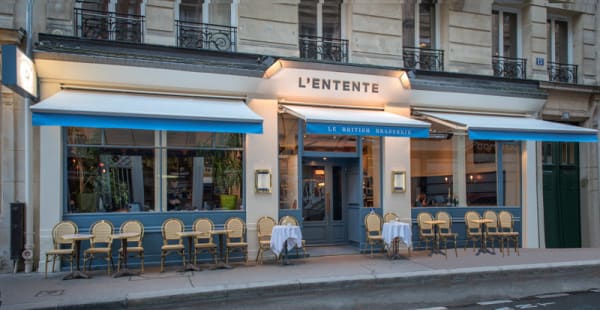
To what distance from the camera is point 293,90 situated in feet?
32.6

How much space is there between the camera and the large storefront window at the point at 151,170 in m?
8.87

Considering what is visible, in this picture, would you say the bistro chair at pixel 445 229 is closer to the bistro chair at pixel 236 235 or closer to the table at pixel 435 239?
the table at pixel 435 239

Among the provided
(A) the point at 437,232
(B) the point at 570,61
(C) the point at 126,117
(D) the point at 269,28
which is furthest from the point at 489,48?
(C) the point at 126,117

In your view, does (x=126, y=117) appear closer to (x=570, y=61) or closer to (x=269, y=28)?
(x=269, y=28)

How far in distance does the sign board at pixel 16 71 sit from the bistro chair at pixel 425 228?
7.87m

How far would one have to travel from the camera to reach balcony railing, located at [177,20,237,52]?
9.66 metres

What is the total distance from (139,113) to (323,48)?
4.48 meters

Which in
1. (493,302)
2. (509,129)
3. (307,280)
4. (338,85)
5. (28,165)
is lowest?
(493,302)

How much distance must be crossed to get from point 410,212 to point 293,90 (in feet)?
12.5

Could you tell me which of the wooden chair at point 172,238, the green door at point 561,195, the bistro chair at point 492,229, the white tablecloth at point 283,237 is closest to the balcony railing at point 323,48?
the white tablecloth at point 283,237

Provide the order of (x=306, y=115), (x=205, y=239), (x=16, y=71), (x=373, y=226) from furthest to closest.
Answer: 1. (x=373, y=226)
2. (x=205, y=239)
3. (x=306, y=115)
4. (x=16, y=71)

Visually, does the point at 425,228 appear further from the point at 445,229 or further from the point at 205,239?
the point at 205,239

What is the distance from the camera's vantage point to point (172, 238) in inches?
345

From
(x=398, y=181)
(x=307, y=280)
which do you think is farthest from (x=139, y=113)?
(x=398, y=181)
